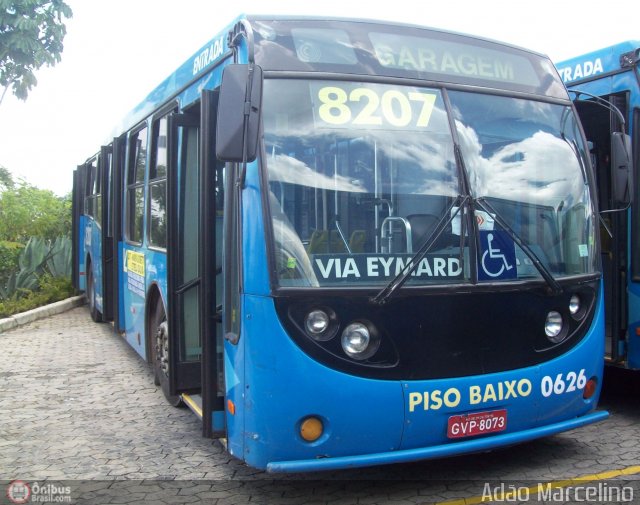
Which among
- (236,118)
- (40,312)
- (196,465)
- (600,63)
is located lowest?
(196,465)

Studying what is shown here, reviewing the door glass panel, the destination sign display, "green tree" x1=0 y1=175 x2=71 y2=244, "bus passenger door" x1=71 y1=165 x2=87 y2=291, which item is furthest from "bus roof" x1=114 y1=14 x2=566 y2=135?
"green tree" x1=0 y1=175 x2=71 y2=244

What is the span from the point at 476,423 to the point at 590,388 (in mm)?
1003

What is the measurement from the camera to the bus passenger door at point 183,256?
5.01 metres

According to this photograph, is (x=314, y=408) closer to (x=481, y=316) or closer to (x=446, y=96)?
(x=481, y=316)

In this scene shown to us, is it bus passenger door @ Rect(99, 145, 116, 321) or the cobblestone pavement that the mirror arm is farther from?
bus passenger door @ Rect(99, 145, 116, 321)

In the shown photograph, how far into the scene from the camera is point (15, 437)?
18.7ft

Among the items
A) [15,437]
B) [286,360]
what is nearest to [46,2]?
[15,437]

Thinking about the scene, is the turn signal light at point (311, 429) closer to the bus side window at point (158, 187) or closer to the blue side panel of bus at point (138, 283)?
the blue side panel of bus at point (138, 283)

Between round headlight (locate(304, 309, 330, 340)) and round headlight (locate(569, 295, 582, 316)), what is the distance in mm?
1703

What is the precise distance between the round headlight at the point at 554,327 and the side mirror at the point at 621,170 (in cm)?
107

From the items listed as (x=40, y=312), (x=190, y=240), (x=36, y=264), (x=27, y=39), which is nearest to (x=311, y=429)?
(x=190, y=240)

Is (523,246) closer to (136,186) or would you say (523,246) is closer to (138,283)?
(138,283)

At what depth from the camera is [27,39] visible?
578 inches

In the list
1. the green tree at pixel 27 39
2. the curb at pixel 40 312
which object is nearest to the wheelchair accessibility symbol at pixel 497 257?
the curb at pixel 40 312
